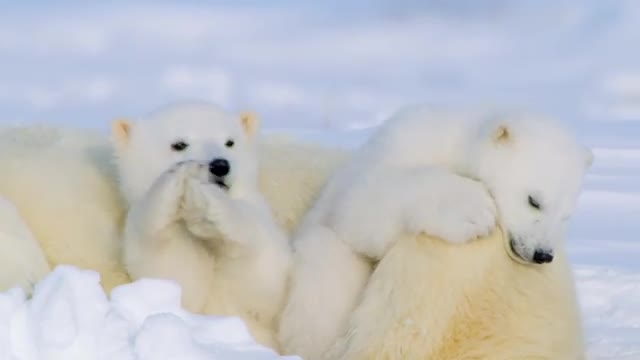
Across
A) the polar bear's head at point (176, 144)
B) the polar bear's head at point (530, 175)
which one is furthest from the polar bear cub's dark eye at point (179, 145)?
the polar bear's head at point (530, 175)

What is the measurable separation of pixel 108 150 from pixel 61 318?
82.8 inches

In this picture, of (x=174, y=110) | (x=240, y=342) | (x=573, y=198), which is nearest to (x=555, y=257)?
(x=573, y=198)

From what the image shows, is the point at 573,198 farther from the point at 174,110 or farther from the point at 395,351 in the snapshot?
the point at 174,110

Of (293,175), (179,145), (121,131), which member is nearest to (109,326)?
(179,145)

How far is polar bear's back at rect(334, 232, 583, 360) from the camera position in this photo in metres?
3.91

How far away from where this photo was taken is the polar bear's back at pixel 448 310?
12.8 ft

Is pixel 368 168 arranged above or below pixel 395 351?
above

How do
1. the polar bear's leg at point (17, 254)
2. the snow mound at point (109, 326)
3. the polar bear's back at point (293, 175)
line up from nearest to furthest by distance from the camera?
the snow mound at point (109, 326), the polar bear's leg at point (17, 254), the polar bear's back at point (293, 175)

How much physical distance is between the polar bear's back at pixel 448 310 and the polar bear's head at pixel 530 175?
0.10m

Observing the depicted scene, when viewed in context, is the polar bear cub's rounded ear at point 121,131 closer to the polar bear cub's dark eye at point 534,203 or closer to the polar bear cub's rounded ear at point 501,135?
the polar bear cub's rounded ear at point 501,135

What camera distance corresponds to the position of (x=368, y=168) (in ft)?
13.9

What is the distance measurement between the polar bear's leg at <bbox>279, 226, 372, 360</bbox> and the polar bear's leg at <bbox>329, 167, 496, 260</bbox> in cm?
6

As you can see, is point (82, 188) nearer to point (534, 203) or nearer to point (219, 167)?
point (219, 167)

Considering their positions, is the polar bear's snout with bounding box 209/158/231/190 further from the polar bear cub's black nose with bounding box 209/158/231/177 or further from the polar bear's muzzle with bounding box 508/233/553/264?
the polar bear's muzzle with bounding box 508/233/553/264
